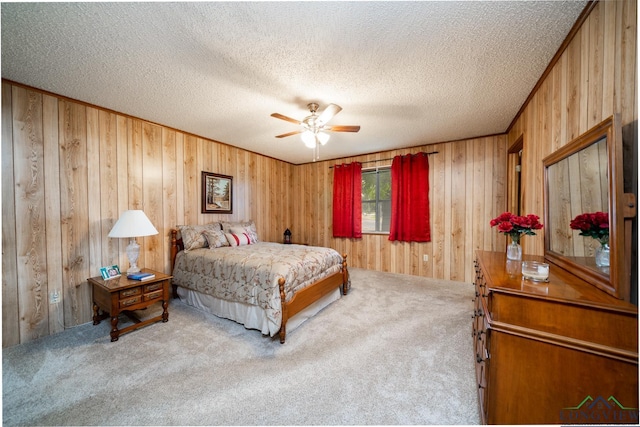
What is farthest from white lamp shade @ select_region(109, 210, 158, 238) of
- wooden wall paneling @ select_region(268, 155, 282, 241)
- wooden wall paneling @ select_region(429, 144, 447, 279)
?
wooden wall paneling @ select_region(429, 144, 447, 279)

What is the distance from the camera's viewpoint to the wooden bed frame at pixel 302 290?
2.13m

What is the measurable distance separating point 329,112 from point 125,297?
8.81 feet

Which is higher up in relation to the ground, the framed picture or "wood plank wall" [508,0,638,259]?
"wood plank wall" [508,0,638,259]

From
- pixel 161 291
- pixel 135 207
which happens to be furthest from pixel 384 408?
pixel 135 207

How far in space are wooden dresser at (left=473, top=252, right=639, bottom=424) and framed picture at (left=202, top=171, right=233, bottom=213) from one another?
379 centimetres

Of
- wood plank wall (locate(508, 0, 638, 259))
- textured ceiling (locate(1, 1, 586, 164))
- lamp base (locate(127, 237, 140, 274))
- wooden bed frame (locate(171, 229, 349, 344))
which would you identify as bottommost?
wooden bed frame (locate(171, 229, 349, 344))

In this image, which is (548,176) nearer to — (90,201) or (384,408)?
(384,408)

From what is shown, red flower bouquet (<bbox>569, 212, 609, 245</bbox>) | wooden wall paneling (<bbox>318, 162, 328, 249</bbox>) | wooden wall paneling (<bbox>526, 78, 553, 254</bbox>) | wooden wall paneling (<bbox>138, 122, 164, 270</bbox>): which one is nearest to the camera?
red flower bouquet (<bbox>569, 212, 609, 245</bbox>)

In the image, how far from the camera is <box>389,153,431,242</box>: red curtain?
4.03 meters

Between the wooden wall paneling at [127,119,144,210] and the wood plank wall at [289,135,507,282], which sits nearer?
the wooden wall paneling at [127,119,144,210]

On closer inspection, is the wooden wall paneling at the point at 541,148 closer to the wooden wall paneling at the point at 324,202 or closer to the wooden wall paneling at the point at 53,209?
the wooden wall paneling at the point at 324,202

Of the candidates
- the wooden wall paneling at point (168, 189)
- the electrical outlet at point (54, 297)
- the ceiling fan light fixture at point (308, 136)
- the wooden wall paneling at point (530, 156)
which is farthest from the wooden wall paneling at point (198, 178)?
the wooden wall paneling at point (530, 156)

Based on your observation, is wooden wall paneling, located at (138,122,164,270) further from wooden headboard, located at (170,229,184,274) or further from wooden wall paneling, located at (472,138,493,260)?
wooden wall paneling, located at (472,138,493,260)

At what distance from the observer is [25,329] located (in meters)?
2.13
